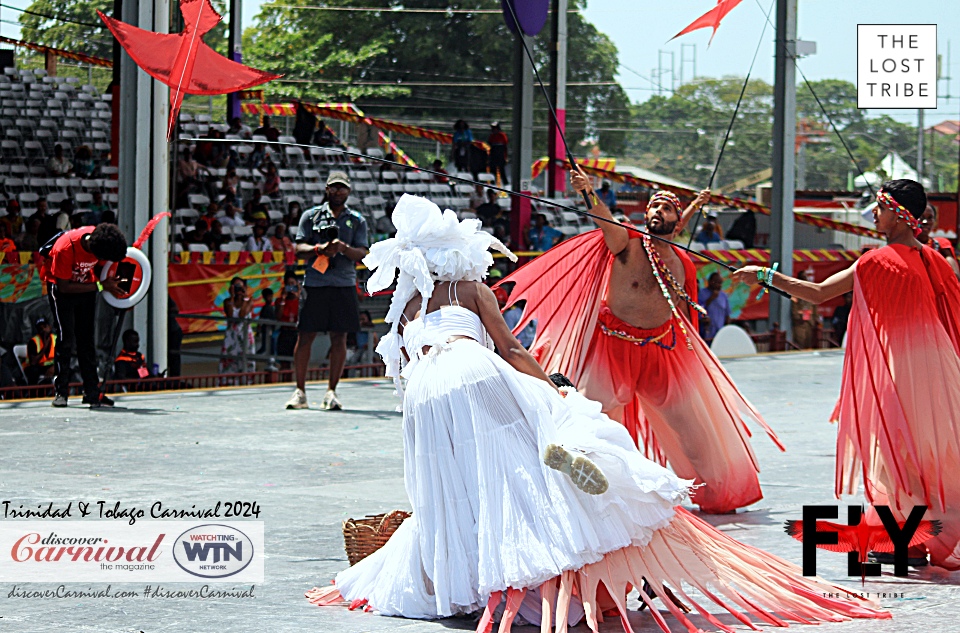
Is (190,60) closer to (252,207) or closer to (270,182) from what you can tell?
(252,207)

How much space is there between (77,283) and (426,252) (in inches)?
241

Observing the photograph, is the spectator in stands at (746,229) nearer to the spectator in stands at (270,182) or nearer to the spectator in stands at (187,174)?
the spectator in stands at (270,182)

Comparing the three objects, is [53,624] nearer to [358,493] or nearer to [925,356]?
[358,493]

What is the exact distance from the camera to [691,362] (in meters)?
7.35

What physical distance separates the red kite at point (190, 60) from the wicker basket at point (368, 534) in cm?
346

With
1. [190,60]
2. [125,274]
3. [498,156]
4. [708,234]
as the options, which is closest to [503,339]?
[190,60]

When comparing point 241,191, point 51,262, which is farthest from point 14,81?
point 51,262

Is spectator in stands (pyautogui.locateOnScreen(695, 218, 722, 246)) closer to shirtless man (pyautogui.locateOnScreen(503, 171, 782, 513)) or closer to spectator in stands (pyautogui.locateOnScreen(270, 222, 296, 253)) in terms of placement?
spectator in stands (pyautogui.locateOnScreen(270, 222, 296, 253))

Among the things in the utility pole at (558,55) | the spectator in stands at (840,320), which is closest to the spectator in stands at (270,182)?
the utility pole at (558,55)

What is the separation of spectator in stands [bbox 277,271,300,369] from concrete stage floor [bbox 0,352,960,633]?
2.31 m

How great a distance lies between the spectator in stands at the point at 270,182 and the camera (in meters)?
Answer: 23.3

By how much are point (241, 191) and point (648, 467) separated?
62.0 ft

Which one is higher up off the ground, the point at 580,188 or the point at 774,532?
the point at 580,188

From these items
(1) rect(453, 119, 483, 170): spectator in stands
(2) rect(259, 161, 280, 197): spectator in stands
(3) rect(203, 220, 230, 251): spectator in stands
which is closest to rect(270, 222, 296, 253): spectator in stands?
(3) rect(203, 220, 230, 251): spectator in stands
